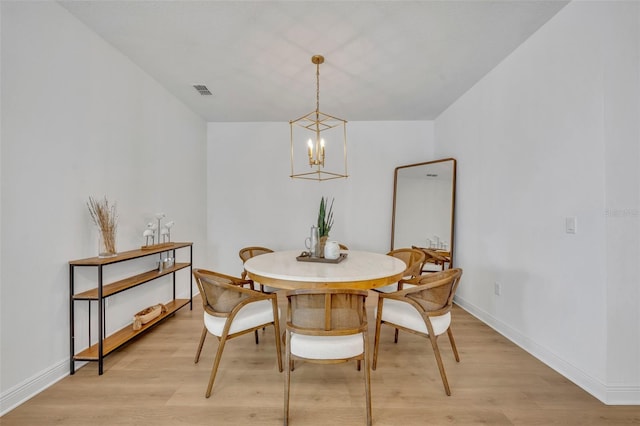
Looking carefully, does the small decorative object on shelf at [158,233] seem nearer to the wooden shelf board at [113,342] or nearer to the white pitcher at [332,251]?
the wooden shelf board at [113,342]

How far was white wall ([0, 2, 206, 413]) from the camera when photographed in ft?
5.21

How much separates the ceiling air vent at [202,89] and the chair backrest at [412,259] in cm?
290

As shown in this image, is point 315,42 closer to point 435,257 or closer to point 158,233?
point 158,233

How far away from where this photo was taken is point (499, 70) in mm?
2611

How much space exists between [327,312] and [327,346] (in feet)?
0.66

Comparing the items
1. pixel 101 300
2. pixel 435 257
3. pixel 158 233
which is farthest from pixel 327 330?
pixel 435 257

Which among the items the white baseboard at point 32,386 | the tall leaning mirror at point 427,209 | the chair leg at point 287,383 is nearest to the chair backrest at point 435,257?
the tall leaning mirror at point 427,209

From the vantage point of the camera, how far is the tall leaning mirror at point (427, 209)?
11.5ft

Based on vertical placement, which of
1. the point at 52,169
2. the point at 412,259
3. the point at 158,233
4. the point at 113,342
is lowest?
the point at 113,342

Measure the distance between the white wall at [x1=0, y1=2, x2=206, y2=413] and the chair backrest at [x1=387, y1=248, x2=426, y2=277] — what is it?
2.62 m

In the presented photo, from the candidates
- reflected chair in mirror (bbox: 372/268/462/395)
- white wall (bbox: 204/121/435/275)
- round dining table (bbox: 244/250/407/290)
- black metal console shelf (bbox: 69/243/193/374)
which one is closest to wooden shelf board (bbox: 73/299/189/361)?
black metal console shelf (bbox: 69/243/193/374)

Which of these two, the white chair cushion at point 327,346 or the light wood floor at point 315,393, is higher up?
the white chair cushion at point 327,346

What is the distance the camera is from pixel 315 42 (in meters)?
2.23

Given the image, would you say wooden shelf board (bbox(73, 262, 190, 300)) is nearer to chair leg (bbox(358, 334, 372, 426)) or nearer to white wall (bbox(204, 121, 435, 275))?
white wall (bbox(204, 121, 435, 275))
